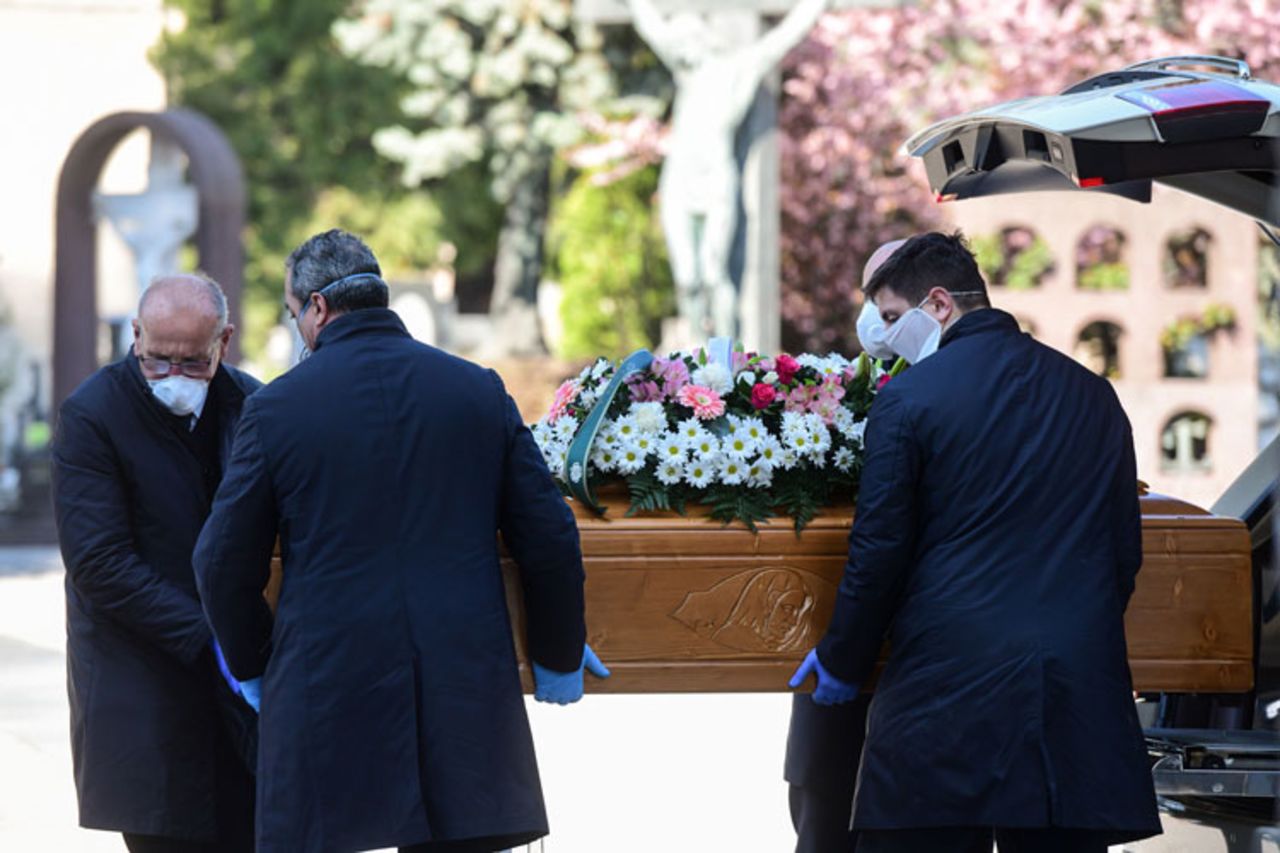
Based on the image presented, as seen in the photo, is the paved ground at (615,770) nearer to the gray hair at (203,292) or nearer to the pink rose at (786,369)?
the pink rose at (786,369)

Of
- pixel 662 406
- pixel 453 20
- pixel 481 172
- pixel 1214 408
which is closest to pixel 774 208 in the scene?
pixel 1214 408

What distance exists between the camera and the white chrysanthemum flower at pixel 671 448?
452cm

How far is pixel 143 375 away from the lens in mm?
4699

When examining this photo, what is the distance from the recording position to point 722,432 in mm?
4645

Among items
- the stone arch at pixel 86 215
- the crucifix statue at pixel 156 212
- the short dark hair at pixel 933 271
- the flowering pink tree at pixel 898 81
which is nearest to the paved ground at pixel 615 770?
the short dark hair at pixel 933 271

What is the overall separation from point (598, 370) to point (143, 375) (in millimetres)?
953

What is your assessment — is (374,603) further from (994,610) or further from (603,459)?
(994,610)

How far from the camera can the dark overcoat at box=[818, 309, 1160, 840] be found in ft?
13.3

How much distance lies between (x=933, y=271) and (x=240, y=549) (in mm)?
1432

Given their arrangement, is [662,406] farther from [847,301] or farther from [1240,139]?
[847,301]

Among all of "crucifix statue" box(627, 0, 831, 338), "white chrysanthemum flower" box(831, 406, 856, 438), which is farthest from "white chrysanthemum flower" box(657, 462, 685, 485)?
"crucifix statue" box(627, 0, 831, 338)

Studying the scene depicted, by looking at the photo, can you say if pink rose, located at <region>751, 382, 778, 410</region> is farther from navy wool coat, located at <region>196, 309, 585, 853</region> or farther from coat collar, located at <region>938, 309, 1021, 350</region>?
navy wool coat, located at <region>196, 309, 585, 853</region>

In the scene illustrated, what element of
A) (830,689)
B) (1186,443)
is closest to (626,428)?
(830,689)

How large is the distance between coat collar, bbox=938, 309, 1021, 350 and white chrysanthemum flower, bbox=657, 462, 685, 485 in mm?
587
